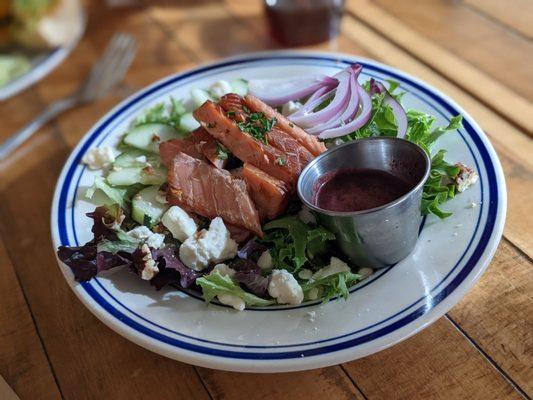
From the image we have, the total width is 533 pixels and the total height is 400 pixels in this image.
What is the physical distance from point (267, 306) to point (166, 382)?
407 mm

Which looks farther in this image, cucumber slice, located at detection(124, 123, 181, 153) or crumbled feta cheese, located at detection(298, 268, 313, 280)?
cucumber slice, located at detection(124, 123, 181, 153)

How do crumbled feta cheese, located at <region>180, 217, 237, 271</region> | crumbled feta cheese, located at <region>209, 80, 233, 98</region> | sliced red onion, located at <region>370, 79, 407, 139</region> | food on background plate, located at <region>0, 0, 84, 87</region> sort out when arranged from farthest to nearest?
food on background plate, located at <region>0, 0, 84, 87</region> < crumbled feta cheese, located at <region>209, 80, 233, 98</region> < sliced red onion, located at <region>370, 79, 407, 139</region> < crumbled feta cheese, located at <region>180, 217, 237, 271</region>

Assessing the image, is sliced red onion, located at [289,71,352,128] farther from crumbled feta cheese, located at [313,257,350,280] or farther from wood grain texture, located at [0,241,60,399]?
wood grain texture, located at [0,241,60,399]

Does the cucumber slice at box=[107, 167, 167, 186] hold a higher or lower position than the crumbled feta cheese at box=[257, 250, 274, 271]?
higher

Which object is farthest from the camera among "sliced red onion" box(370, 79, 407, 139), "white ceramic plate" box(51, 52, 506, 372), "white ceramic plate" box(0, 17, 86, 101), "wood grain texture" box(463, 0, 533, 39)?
"white ceramic plate" box(0, 17, 86, 101)

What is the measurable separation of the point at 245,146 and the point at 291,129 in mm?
199

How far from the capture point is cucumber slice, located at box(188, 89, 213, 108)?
2.81m

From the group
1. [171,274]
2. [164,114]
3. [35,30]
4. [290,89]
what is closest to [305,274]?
[171,274]

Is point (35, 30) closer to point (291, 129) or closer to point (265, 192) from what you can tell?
point (291, 129)

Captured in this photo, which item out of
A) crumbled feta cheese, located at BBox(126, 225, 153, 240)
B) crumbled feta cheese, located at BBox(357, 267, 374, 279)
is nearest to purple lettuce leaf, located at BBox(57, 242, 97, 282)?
crumbled feta cheese, located at BBox(126, 225, 153, 240)

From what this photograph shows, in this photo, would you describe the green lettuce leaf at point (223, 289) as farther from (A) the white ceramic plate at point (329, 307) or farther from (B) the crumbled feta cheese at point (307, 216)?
(B) the crumbled feta cheese at point (307, 216)

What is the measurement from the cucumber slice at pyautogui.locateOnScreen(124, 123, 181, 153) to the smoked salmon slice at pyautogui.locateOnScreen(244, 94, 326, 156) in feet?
1.62

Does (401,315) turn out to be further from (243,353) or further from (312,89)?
(312,89)

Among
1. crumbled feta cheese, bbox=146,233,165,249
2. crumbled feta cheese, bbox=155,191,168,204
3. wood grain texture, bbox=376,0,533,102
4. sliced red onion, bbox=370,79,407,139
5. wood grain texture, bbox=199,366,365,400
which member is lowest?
wood grain texture, bbox=199,366,365,400
